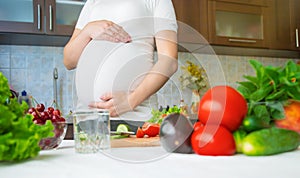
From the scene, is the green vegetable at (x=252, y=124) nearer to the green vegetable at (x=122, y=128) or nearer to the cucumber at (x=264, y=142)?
the cucumber at (x=264, y=142)

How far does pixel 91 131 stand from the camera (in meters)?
0.67

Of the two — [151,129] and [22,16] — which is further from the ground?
[22,16]

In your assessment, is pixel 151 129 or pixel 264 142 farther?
pixel 151 129

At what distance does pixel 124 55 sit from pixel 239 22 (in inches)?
74.3

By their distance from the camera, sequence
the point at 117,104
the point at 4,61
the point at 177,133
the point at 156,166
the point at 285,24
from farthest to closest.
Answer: the point at 285,24, the point at 4,61, the point at 117,104, the point at 177,133, the point at 156,166

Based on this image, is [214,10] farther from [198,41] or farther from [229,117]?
[229,117]

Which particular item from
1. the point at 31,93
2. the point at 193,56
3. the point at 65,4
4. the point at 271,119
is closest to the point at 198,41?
the point at 193,56

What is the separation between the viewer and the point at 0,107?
1.61ft

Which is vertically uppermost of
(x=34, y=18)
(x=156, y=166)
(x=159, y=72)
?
(x=34, y=18)

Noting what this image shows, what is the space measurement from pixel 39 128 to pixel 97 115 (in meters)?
0.16

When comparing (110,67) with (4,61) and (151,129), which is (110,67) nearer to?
(151,129)

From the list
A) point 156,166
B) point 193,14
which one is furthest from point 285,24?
point 156,166

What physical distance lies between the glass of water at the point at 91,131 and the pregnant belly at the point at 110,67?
261mm

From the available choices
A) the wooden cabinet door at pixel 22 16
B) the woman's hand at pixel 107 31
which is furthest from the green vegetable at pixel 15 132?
the wooden cabinet door at pixel 22 16
